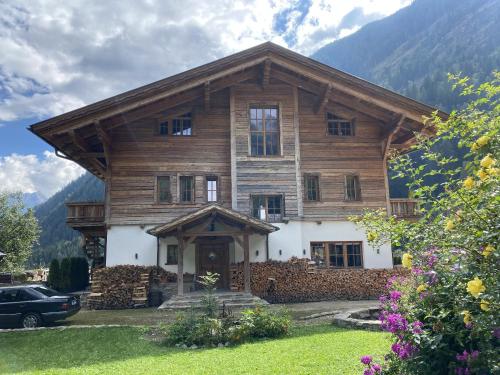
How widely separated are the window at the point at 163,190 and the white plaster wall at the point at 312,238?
16.3 feet

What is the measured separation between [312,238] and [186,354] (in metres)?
11.4

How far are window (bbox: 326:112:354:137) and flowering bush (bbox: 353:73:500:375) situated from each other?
15651mm

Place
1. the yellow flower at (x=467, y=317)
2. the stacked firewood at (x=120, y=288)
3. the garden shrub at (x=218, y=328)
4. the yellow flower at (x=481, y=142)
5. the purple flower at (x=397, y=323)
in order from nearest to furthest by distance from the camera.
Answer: the yellow flower at (x=467, y=317) → the yellow flower at (x=481, y=142) → the purple flower at (x=397, y=323) → the garden shrub at (x=218, y=328) → the stacked firewood at (x=120, y=288)

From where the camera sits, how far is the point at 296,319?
489 inches

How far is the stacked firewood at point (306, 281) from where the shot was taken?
56.9ft

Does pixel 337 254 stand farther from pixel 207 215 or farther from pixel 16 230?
pixel 16 230

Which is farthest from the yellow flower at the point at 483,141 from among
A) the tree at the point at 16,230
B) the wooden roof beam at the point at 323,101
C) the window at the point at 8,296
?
the tree at the point at 16,230

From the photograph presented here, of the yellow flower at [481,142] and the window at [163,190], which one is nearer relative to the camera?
the yellow flower at [481,142]

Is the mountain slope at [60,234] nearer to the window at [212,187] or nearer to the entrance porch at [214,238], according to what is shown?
the window at [212,187]

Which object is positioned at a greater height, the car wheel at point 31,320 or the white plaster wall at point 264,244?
the white plaster wall at point 264,244

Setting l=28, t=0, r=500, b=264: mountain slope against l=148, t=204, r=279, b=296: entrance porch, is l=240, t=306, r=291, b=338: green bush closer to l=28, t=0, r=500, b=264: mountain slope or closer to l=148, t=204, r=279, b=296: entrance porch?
l=148, t=204, r=279, b=296: entrance porch

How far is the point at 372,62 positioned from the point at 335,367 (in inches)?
6092

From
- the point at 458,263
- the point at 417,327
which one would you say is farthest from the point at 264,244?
the point at 458,263

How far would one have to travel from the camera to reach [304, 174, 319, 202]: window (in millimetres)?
19266
